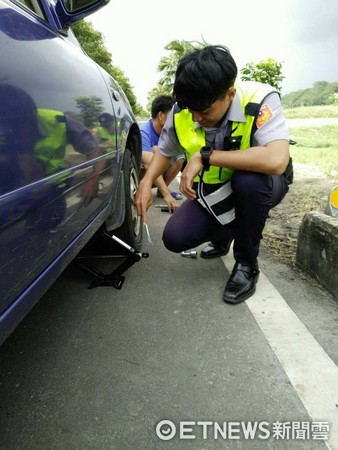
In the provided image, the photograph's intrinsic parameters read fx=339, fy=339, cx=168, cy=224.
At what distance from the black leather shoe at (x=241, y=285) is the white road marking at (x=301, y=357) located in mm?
44

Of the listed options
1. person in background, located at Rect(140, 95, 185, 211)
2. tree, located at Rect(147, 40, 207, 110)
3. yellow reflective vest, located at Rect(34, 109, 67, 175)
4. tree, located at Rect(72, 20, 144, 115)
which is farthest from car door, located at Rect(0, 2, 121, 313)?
tree, located at Rect(147, 40, 207, 110)

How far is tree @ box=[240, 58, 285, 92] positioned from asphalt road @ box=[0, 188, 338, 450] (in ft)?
70.6

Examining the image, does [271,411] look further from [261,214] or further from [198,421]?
[261,214]

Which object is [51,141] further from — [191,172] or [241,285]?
[241,285]

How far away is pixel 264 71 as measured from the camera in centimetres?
2066

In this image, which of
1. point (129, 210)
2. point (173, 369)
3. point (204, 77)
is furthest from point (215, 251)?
point (204, 77)

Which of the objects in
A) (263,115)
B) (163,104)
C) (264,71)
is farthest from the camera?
(264,71)

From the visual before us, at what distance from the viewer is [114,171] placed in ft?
5.15

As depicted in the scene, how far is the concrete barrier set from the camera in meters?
1.63

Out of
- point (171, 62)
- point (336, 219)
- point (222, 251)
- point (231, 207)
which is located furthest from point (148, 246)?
point (171, 62)

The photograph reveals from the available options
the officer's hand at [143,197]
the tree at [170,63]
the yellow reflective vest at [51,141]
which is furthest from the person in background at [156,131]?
the tree at [170,63]

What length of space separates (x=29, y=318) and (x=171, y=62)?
96.9ft

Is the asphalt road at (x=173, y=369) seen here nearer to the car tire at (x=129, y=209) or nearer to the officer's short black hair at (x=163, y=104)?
the car tire at (x=129, y=209)

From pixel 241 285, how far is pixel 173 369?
0.60m
